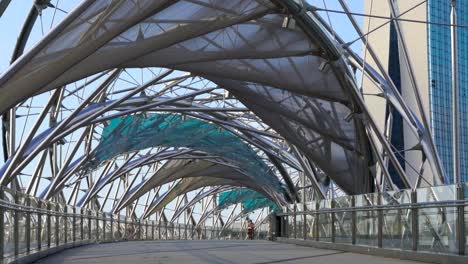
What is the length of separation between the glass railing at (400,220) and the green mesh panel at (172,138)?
104ft

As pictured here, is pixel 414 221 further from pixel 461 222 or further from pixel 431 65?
pixel 431 65

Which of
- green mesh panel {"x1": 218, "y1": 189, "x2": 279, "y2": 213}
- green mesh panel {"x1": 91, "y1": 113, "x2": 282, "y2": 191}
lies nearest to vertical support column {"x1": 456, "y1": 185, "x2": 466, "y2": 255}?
green mesh panel {"x1": 91, "y1": 113, "x2": 282, "y2": 191}

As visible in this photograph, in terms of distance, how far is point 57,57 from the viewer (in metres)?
22.1

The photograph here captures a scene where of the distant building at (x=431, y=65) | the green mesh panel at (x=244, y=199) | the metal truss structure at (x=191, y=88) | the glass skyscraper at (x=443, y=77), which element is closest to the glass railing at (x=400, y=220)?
the metal truss structure at (x=191, y=88)

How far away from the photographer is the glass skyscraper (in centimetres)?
9038

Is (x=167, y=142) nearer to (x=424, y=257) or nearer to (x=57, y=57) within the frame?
(x=57, y=57)

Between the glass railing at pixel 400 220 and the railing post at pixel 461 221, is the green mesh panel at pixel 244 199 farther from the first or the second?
the railing post at pixel 461 221

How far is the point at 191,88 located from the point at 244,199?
7231 centimetres

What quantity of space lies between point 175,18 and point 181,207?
3264 inches

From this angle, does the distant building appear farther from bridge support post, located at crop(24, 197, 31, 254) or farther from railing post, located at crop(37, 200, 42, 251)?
bridge support post, located at crop(24, 197, 31, 254)

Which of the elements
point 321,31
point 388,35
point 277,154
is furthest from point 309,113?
point 388,35

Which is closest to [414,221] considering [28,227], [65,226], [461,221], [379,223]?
[461,221]

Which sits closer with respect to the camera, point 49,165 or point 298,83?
point 298,83

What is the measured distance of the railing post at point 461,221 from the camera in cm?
1373
